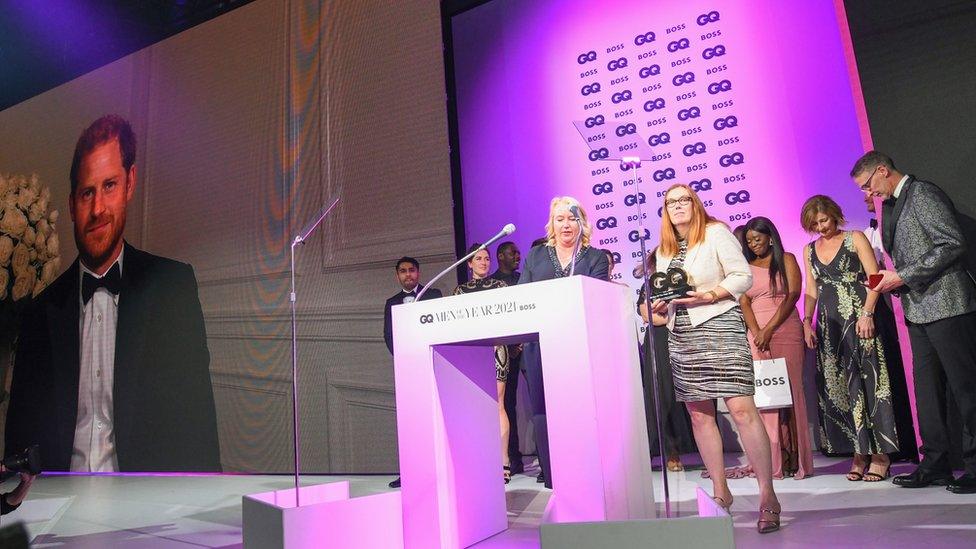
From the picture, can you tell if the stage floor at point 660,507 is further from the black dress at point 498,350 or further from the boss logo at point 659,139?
the boss logo at point 659,139

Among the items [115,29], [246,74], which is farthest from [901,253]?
[115,29]

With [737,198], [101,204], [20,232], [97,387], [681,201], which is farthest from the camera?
[101,204]

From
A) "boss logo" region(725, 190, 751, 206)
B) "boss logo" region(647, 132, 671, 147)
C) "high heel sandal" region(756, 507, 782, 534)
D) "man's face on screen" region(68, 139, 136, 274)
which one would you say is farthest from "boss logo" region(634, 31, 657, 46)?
"man's face on screen" region(68, 139, 136, 274)

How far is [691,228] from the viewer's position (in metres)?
2.60

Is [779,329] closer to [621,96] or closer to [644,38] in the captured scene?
[621,96]

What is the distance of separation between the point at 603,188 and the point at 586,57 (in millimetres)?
984

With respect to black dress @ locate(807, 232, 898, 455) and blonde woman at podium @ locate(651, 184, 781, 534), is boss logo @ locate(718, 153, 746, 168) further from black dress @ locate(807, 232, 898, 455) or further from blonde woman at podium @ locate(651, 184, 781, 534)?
blonde woman at podium @ locate(651, 184, 781, 534)

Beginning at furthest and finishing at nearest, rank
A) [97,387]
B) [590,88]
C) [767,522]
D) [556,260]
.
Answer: [97,387] < [590,88] < [556,260] < [767,522]

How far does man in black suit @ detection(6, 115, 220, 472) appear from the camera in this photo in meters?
6.40

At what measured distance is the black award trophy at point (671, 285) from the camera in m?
2.44

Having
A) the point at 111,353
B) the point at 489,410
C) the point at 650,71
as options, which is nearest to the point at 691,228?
the point at 489,410

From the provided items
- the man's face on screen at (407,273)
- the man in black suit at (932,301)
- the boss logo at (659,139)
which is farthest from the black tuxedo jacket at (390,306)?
the man in black suit at (932,301)

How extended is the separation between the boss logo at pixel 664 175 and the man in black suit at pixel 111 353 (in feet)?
14.4

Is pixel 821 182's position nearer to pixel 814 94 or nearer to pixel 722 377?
pixel 814 94
